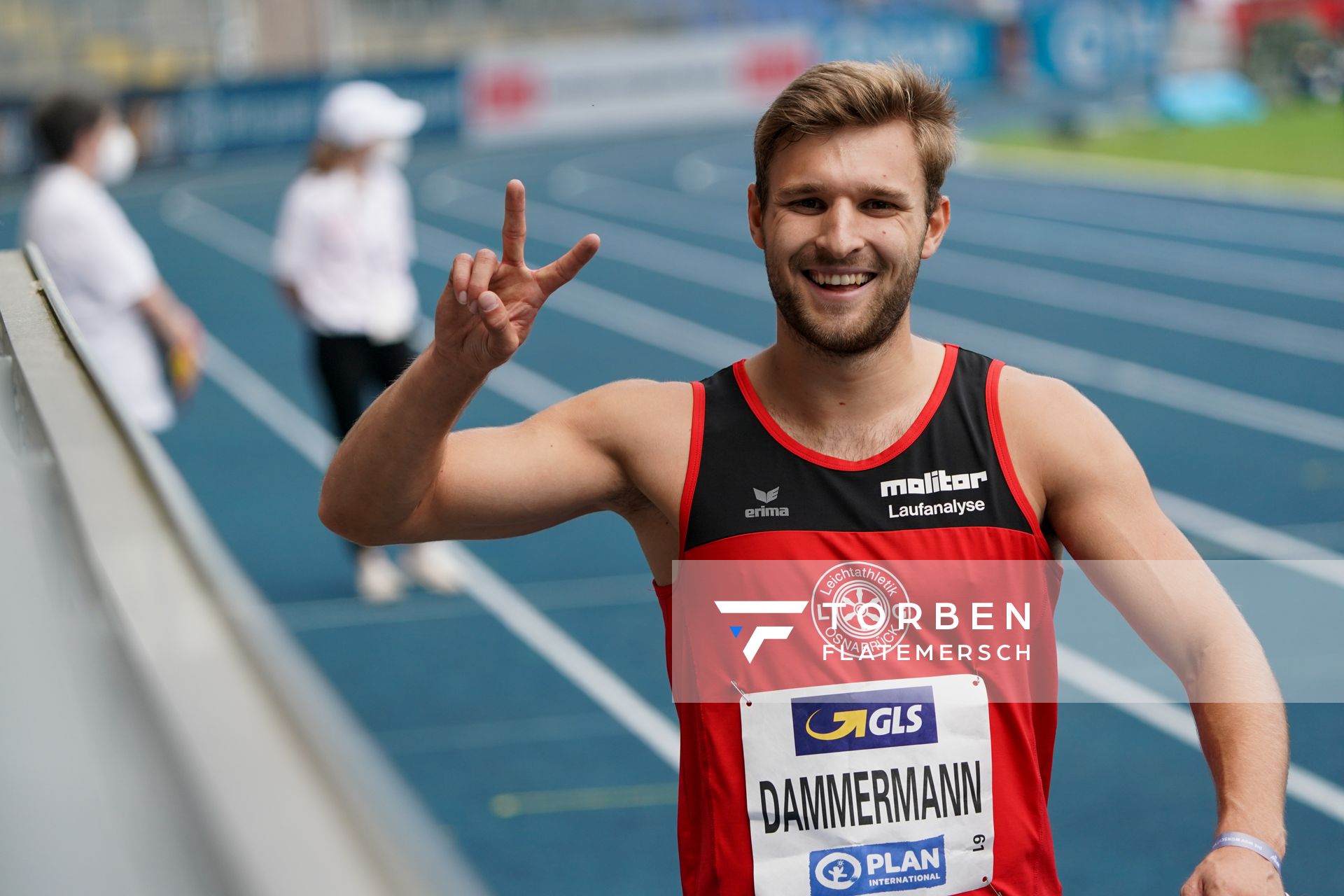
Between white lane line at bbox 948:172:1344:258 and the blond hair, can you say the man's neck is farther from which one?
white lane line at bbox 948:172:1344:258

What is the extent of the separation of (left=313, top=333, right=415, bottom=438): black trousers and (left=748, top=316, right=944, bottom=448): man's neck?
4387 mm

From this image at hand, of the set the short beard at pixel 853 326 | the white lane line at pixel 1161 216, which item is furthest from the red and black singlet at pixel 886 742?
the white lane line at pixel 1161 216

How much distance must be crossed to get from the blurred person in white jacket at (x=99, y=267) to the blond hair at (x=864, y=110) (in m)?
3.92

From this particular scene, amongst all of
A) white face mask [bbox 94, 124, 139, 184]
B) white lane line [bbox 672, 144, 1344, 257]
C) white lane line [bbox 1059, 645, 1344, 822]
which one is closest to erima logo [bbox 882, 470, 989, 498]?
white lane line [bbox 1059, 645, 1344, 822]

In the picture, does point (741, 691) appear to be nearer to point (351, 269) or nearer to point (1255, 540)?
point (351, 269)

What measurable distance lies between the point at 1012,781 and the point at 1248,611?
4219 mm

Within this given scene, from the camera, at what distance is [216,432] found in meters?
9.64

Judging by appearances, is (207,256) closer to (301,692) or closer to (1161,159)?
(1161,159)

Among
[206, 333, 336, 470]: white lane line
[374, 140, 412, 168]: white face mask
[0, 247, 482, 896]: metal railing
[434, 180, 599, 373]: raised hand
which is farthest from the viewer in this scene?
[206, 333, 336, 470]: white lane line

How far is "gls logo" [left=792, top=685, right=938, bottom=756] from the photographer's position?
2.12 metres

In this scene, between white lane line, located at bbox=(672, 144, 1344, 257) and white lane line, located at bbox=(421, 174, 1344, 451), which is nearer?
white lane line, located at bbox=(421, 174, 1344, 451)

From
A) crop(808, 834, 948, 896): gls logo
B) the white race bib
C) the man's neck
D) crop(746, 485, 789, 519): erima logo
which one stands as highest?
the man's neck

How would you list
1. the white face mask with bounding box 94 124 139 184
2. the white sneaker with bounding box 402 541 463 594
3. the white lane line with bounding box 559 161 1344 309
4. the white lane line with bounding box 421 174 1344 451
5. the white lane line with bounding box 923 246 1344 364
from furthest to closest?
the white lane line with bounding box 559 161 1344 309 < the white lane line with bounding box 923 246 1344 364 < the white lane line with bounding box 421 174 1344 451 < the white sneaker with bounding box 402 541 463 594 < the white face mask with bounding box 94 124 139 184

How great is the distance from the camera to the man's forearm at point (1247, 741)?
6.43 ft
